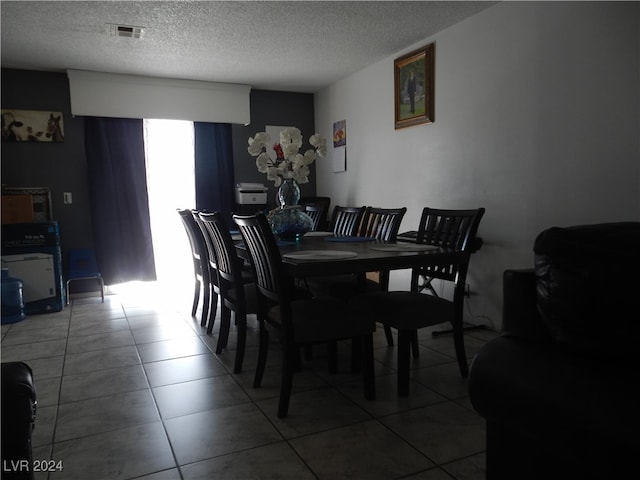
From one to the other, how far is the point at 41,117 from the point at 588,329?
16.7 feet

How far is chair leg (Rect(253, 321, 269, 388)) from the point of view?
2184 millimetres

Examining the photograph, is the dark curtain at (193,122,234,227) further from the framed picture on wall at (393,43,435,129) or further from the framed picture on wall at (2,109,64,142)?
the framed picture on wall at (393,43,435,129)

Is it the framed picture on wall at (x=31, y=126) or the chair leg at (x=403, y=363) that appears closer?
the chair leg at (x=403, y=363)

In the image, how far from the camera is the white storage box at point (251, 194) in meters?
5.13

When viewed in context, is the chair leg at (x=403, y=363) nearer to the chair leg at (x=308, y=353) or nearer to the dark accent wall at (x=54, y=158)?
the chair leg at (x=308, y=353)

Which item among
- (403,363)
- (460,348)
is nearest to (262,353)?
(403,363)

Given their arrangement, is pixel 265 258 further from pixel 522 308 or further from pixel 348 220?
pixel 348 220

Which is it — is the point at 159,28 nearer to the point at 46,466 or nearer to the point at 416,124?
the point at 416,124

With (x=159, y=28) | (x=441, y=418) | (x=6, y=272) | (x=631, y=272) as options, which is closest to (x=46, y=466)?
(x=441, y=418)

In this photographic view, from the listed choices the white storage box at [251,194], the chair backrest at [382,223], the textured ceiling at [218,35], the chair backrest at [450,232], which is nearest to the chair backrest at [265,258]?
the chair backrest at [450,232]

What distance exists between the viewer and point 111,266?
4.86 meters

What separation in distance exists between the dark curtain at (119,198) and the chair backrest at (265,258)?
317 centimetres

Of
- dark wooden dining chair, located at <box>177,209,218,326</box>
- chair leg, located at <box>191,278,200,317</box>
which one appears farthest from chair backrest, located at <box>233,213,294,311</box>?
chair leg, located at <box>191,278,200,317</box>

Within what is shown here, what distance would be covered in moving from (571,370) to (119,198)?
4.75m
